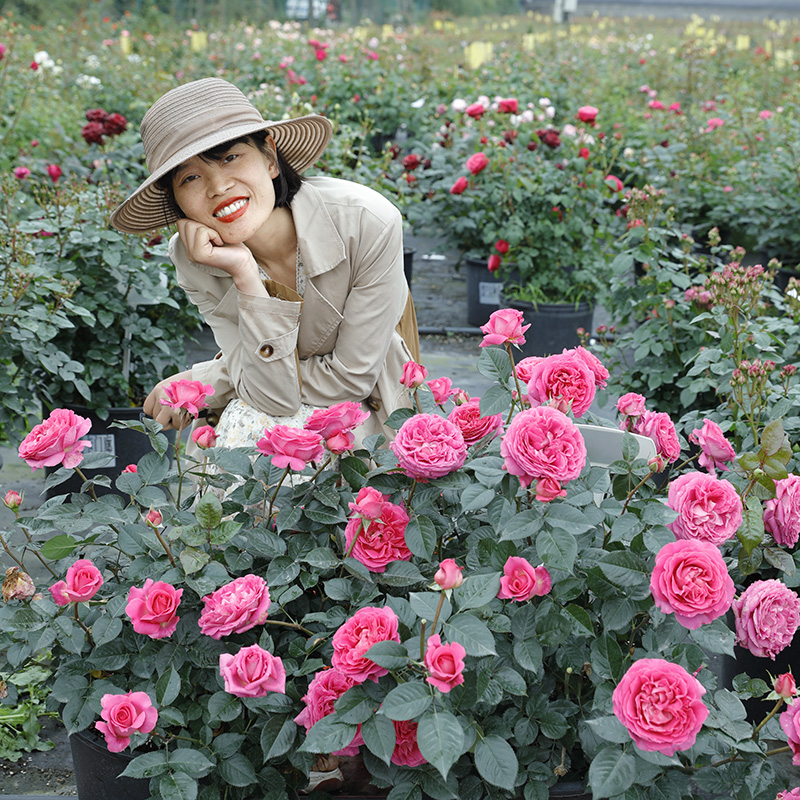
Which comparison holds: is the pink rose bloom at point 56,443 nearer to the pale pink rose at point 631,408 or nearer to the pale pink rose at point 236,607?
the pale pink rose at point 236,607

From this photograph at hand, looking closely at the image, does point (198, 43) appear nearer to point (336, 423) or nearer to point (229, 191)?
point (229, 191)

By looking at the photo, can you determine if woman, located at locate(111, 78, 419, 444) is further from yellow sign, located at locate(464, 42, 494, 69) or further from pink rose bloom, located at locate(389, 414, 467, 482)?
yellow sign, located at locate(464, 42, 494, 69)

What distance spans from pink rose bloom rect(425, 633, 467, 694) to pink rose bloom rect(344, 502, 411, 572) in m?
0.28

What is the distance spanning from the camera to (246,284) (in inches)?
75.9

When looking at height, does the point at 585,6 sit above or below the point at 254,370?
below

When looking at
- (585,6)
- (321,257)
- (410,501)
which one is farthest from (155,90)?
(585,6)

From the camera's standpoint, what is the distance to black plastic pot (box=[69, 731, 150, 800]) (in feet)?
4.50

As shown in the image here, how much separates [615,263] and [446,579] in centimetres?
205

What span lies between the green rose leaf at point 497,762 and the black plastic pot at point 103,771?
56cm

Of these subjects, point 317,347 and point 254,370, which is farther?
point 317,347

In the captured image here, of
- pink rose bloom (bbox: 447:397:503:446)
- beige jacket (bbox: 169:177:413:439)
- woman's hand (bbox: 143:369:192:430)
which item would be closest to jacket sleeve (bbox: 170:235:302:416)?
beige jacket (bbox: 169:177:413:439)

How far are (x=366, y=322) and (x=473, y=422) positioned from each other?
69 centimetres

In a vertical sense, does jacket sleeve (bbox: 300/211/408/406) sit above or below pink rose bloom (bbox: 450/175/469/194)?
above

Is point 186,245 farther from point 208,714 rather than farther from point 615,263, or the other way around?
point 615,263
